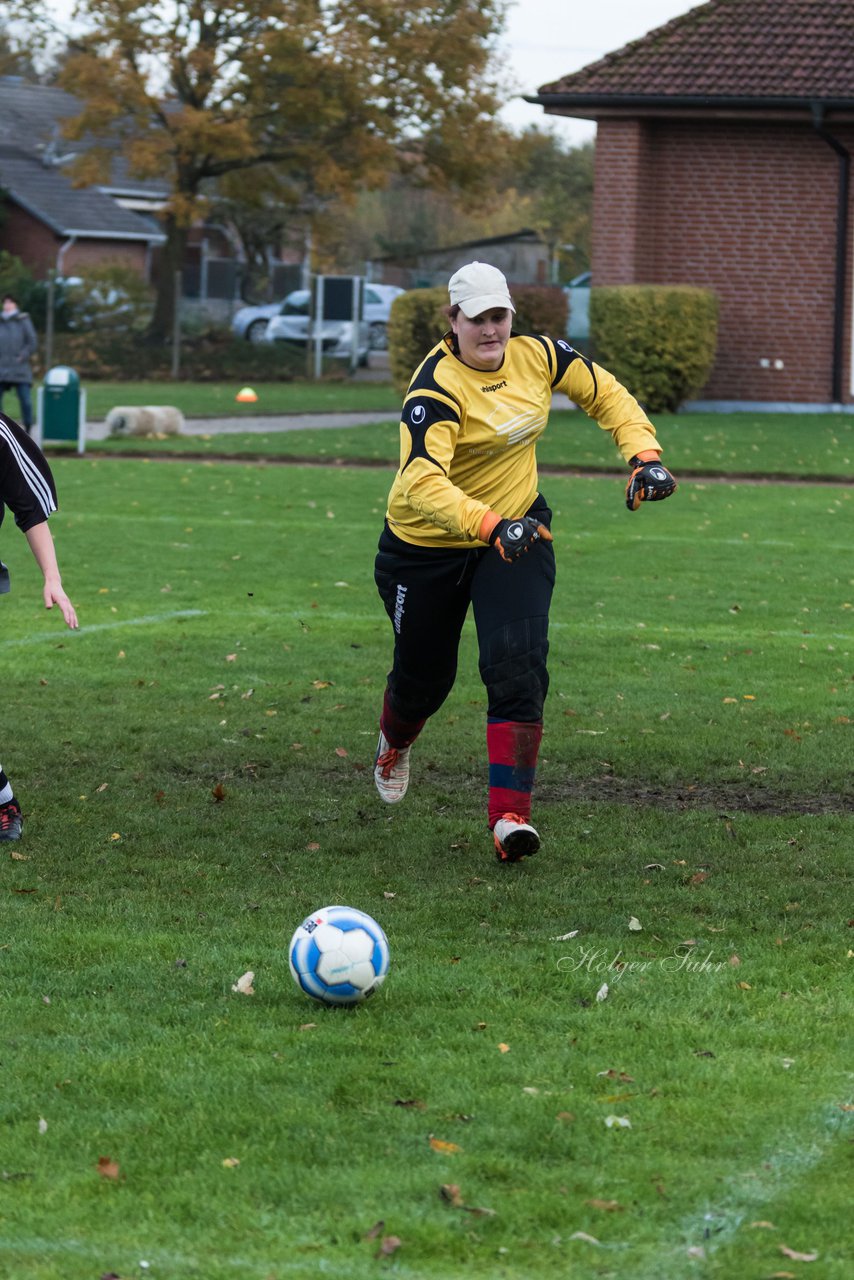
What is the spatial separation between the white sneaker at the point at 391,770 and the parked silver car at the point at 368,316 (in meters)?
37.9

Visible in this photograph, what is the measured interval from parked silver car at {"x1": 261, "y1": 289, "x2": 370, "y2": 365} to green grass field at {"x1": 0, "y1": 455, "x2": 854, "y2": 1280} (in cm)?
3074

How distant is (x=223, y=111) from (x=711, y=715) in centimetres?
3411

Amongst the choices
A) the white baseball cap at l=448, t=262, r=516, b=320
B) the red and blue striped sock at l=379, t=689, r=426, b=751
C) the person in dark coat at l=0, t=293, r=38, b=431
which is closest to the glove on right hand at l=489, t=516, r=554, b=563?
the white baseball cap at l=448, t=262, r=516, b=320

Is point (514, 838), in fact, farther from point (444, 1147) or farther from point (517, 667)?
point (444, 1147)

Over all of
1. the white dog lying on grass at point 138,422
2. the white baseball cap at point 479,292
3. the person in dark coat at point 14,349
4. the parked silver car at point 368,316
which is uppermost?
the parked silver car at point 368,316

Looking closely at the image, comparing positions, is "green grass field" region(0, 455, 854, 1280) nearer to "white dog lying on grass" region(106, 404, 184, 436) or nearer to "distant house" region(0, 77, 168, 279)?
"white dog lying on grass" region(106, 404, 184, 436)

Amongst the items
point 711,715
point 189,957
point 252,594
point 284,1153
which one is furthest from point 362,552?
point 284,1153

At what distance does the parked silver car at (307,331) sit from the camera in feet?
136

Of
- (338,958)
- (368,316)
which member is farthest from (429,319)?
(338,958)

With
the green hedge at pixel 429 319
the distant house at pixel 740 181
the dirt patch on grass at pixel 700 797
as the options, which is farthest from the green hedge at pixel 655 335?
the dirt patch on grass at pixel 700 797

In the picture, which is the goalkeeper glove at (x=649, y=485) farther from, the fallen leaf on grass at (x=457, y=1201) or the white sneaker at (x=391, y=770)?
the fallen leaf on grass at (x=457, y=1201)

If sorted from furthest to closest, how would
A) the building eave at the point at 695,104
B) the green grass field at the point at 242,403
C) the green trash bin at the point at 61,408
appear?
1. the green grass field at the point at 242,403
2. the building eave at the point at 695,104
3. the green trash bin at the point at 61,408

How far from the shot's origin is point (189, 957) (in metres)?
5.32

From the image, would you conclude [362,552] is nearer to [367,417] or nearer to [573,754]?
[573,754]
